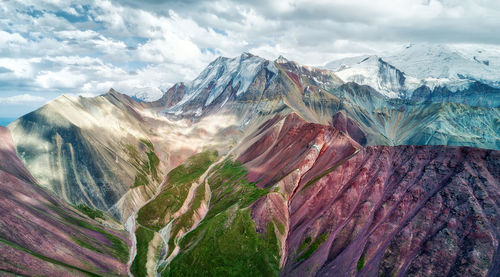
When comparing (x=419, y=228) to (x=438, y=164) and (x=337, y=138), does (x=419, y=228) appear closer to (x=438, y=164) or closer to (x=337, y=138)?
(x=438, y=164)

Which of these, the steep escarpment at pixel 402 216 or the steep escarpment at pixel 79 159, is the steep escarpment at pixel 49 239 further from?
the steep escarpment at pixel 402 216

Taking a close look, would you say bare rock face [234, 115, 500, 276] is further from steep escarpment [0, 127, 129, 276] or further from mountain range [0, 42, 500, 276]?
steep escarpment [0, 127, 129, 276]

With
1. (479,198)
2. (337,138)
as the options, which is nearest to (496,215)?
(479,198)

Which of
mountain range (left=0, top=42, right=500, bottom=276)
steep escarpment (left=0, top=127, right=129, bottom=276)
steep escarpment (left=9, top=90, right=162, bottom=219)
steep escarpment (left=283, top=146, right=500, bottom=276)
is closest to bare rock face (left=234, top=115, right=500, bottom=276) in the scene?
steep escarpment (left=283, top=146, right=500, bottom=276)

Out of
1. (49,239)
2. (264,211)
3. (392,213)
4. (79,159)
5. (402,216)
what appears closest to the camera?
(402,216)

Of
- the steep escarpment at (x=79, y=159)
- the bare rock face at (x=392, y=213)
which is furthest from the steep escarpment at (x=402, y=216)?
the steep escarpment at (x=79, y=159)

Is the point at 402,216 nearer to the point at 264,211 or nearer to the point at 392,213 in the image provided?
the point at 392,213

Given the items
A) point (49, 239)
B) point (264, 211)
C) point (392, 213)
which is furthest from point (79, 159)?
point (392, 213)

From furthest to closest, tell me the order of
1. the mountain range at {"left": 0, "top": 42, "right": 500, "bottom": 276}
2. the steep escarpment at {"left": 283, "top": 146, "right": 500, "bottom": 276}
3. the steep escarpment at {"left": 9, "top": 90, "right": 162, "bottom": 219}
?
the steep escarpment at {"left": 9, "top": 90, "right": 162, "bottom": 219}, the mountain range at {"left": 0, "top": 42, "right": 500, "bottom": 276}, the steep escarpment at {"left": 283, "top": 146, "right": 500, "bottom": 276}
